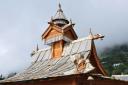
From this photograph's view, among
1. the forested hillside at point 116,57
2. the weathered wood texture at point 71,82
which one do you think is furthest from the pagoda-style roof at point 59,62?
the forested hillside at point 116,57

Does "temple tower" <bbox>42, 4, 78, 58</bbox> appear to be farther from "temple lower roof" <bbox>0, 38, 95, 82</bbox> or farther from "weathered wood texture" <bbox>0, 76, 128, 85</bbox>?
"weathered wood texture" <bbox>0, 76, 128, 85</bbox>

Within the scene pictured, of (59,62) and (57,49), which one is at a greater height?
(57,49)

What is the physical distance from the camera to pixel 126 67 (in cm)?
8181

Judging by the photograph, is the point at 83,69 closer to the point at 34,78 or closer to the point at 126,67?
the point at 34,78

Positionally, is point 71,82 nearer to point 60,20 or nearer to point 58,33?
point 58,33

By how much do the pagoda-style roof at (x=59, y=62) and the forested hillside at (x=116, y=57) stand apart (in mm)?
51838

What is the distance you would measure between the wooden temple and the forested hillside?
51420 millimetres

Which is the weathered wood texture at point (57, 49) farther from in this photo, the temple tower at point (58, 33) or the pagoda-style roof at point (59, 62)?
the pagoda-style roof at point (59, 62)

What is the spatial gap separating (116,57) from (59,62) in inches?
3166

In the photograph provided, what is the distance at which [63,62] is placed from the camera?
77.3 feet

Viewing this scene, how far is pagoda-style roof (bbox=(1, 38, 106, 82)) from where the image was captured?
20.9 m

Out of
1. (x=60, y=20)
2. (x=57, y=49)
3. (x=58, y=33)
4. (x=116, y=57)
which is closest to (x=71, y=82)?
(x=57, y=49)

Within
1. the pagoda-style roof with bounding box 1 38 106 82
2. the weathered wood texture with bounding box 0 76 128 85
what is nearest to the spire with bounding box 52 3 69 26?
the pagoda-style roof with bounding box 1 38 106 82

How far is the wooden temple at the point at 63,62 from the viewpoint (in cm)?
1900
